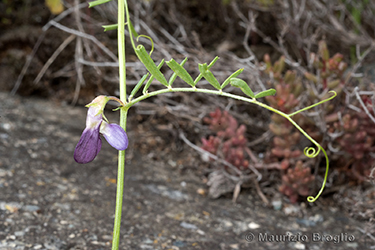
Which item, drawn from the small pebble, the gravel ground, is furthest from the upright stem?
the small pebble

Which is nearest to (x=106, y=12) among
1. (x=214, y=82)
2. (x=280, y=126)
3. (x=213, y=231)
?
(x=280, y=126)

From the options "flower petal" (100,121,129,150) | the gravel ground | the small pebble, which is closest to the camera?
"flower petal" (100,121,129,150)

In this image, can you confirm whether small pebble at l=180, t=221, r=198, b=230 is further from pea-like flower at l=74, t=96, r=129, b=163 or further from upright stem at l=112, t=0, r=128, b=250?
pea-like flower at l=74, t=96, r=129, b=163

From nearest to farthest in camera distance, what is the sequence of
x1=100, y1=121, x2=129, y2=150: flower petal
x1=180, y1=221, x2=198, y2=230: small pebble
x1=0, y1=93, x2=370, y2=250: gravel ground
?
x1=100, y1=121, x2=129, y2=150: flower petal
x1=0, y1=93, x2=370, y2=250: gravel ground
x1=180, y1=221, x2=198, y2=230: small pebble

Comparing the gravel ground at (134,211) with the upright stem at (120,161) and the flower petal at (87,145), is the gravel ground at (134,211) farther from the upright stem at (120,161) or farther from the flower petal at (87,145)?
the flower petal at (87,145)

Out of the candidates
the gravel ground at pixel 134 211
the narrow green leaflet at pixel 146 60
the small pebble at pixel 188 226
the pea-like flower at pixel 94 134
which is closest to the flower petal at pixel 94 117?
the pea-like flower at pixel 94 134

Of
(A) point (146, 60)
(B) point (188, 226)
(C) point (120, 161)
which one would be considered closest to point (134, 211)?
(B) point (188, 226)

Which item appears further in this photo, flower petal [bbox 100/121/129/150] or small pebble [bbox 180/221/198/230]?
small pebble [bbox 180/221/198/230]
